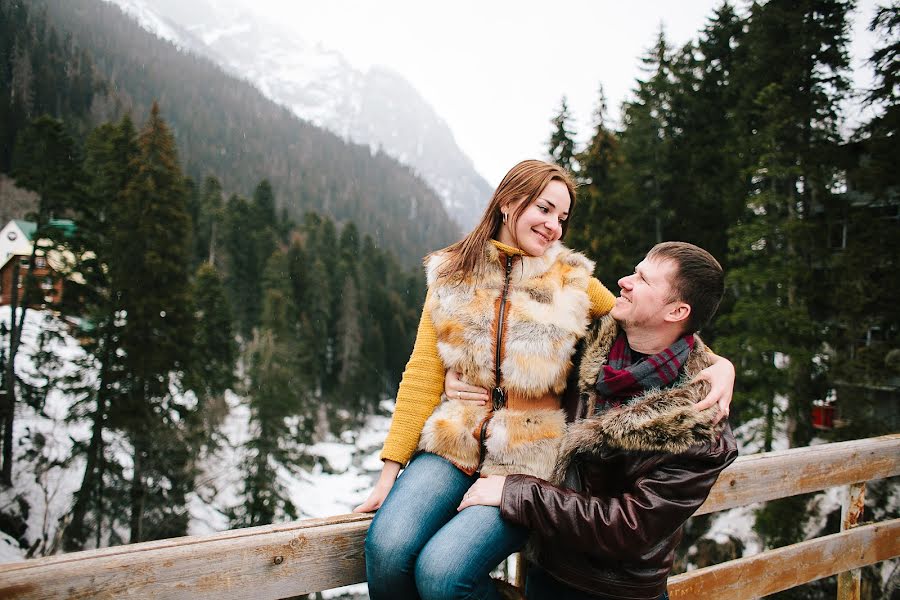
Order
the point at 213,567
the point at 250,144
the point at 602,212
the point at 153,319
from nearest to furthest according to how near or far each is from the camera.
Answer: the point at 213,567 < the point at 153,319 < the point at 602,212 < the point at 250,144

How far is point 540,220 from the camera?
7.74 feet

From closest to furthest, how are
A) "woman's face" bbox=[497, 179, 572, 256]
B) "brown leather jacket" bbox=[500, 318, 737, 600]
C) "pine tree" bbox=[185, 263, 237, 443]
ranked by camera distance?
"brown leather jacket" bbox=[500, 318, 737, 600], "woman's face" bbox=[497, 179, 572, 256], "pine tree" bbox=[185, 263, 237, 443]

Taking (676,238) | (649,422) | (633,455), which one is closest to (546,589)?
(633,455)

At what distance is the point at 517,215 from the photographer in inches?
94.4

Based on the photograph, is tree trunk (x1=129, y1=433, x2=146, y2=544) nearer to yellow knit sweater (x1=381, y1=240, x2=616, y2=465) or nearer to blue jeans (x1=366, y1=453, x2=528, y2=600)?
yellow knit sweater (x1=381, y1=240, x2=616, y2=465)

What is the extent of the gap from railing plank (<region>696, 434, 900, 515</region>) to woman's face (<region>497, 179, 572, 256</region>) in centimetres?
127

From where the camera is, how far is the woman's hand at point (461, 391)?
2.18 m

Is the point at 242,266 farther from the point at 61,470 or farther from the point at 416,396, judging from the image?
the point at 416,396

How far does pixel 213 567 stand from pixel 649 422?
4.57 feet

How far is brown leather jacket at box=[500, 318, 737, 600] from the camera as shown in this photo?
1.70 meters

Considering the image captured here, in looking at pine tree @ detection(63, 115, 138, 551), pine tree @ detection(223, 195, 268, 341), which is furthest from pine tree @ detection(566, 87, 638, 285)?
pine tree @ detection(223, 195, 268, 341)

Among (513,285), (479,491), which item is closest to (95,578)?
(479,491)

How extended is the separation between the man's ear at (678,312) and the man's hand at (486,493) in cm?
84

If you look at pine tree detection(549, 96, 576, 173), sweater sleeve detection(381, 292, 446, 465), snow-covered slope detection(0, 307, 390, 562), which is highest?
pine tree detection(549, 96, 576, 173)
